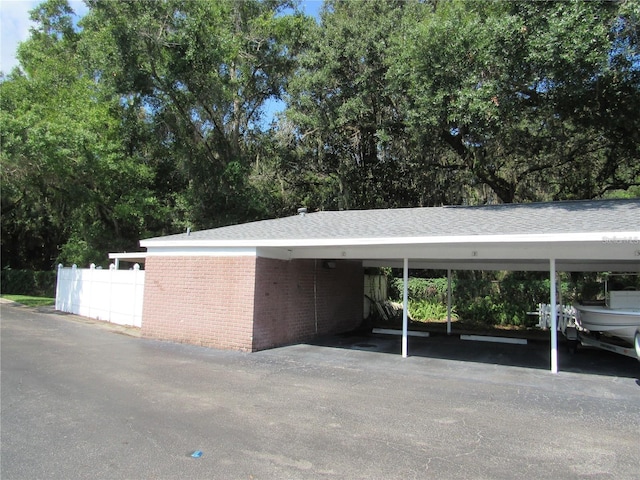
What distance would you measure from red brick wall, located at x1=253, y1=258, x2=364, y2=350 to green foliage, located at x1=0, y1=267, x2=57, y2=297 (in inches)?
872

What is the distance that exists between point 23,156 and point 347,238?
52.7 ft

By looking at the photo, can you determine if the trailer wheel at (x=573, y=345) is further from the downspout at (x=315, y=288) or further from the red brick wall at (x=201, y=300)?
the red brick wall at (x=201, y=300)

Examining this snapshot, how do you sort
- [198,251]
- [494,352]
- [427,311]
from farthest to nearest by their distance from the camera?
[427,311] → [198,251] → [494,352]

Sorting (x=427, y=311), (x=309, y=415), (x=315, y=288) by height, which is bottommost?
(x=309, y=415)

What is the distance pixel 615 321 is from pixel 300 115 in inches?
573

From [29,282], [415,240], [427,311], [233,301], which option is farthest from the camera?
[29,282]

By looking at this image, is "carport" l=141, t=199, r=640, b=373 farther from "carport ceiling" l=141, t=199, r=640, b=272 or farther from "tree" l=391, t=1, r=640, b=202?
Answer: "tree" l=391, t=1, r=640, b=202

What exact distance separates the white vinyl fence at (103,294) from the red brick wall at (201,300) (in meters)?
2.15

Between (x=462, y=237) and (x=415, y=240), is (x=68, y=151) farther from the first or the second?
(x=462, y=237)

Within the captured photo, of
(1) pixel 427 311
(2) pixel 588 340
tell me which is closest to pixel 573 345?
(2) pixel 588 340

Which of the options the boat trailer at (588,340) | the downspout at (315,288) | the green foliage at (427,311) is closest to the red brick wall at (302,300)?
the downspout at (315,288)

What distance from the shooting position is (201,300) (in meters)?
11.5

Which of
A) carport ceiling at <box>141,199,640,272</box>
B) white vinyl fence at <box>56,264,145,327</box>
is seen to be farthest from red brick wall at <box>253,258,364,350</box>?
white vinyl fence at <box>56,264,145,327</box>

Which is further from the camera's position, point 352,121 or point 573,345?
point 352,121
